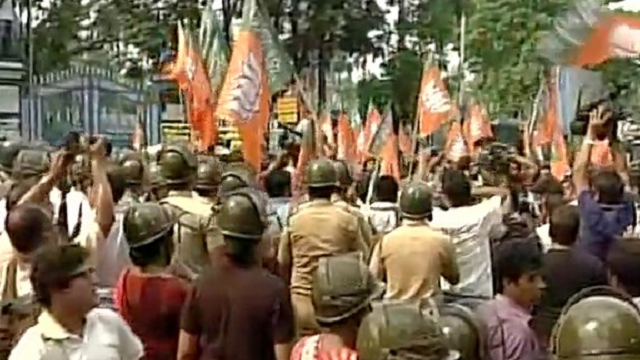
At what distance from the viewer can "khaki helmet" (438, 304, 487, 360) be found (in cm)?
491

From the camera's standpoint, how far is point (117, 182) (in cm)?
863

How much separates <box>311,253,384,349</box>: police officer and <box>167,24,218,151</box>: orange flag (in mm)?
11509

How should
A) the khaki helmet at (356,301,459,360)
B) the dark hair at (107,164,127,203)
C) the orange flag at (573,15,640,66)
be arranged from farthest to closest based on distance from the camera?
1. the orange flag at (573,15,640,66)
2. the dark hair at (107,164,127,203)
3. the khaki helmet at (356,301,459,360)

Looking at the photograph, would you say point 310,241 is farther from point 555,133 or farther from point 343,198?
point 555,133

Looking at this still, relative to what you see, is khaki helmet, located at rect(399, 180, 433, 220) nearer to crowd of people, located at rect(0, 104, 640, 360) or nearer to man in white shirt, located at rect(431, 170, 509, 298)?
crowd of people, located at rect(0, 104, 640, 360)

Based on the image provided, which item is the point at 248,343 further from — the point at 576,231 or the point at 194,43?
the point at 194,43

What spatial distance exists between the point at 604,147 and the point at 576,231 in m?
4.44

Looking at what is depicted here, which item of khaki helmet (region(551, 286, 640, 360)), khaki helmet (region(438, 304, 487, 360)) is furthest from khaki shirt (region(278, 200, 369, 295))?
khaki helmet (region(551, 286, 640, 360))

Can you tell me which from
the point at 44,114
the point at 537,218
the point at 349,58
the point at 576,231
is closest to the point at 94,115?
the point at 44,114

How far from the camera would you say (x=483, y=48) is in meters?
50.1

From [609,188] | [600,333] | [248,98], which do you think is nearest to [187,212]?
[609,188]

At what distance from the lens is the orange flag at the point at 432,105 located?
66.8 ft

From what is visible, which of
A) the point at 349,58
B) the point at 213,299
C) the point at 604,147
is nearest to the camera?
the point at 213,299

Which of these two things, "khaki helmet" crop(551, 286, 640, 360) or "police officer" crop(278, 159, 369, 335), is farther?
"police officer" crop(278, 159, 369, 335)
